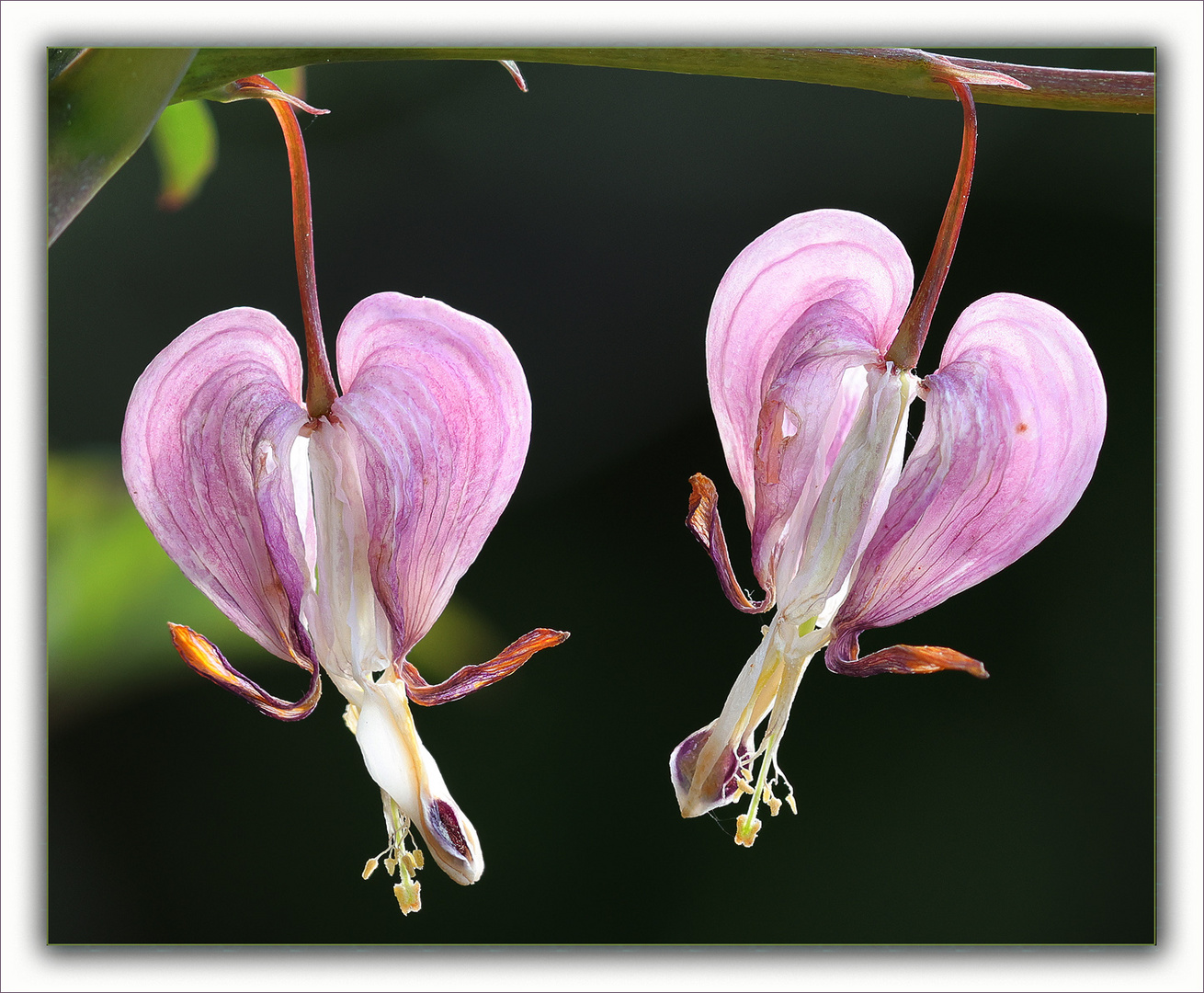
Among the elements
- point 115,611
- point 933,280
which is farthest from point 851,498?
point 115,611

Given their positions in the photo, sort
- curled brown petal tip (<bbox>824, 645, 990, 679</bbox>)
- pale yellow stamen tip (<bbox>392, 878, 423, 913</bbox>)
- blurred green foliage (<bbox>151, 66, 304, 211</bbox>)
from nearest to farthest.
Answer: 1. curled brown petal tip (<bbox>824, 645, 990, 679</bbox>)
2. pale yellow stamen tip (<bbox>392, 878, 423, 913</bbox>)
3. blurred green foliage (<bbox>151, 66, 304, 211</bbox>)

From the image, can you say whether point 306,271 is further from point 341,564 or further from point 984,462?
point 984,462

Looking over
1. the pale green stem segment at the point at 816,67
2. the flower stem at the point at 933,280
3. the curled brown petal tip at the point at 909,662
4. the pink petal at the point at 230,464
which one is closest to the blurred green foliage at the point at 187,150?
the pale green stem segment at the point at 816,67

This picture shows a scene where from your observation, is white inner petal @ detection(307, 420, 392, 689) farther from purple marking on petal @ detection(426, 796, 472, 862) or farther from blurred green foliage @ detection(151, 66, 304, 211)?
blurred green foliage @ detection(151, 66, 304, 211)

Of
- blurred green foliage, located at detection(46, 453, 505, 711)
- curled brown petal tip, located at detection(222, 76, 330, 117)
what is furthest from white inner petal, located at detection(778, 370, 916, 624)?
curled brown petal tip, located at detection(222, 76, 330, 117)

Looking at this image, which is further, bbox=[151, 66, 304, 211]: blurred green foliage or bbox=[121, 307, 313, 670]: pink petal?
bbox=[151, 66, 304, 211]: blurred green foliage
